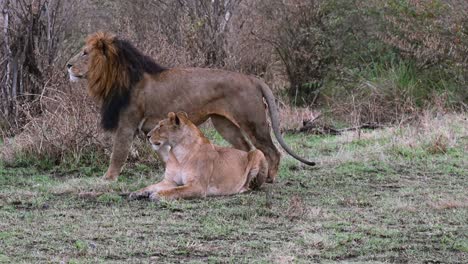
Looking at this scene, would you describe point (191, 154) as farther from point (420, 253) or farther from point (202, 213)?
point (420, 253)

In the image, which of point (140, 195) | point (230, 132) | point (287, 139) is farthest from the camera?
point (287, 139)

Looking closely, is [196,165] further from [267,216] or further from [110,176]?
[110,176]

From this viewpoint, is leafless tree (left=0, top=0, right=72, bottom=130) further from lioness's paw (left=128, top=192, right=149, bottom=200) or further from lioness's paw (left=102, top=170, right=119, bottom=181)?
lioness's paw (left=128, top=192, right=149, bottom=200)

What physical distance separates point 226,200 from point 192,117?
1.51 metres

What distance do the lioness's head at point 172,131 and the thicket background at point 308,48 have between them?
3.91 meters

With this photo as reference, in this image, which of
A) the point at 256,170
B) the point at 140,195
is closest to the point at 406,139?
the point at 256,170

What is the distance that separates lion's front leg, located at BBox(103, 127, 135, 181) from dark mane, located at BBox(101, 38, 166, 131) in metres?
0.11

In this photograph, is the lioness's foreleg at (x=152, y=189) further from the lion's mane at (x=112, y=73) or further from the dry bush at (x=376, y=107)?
the dry bush at (x=376, y=107)

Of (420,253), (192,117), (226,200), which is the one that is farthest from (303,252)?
(192,117)

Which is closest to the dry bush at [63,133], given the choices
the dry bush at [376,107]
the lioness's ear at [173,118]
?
the lioness's ear at [173,118]

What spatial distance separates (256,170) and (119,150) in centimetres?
154

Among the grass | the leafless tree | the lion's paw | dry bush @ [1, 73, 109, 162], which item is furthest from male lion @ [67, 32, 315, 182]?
the leafless tree

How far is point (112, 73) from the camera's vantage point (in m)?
9.69

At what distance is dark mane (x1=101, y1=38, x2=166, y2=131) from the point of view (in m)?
9.66
